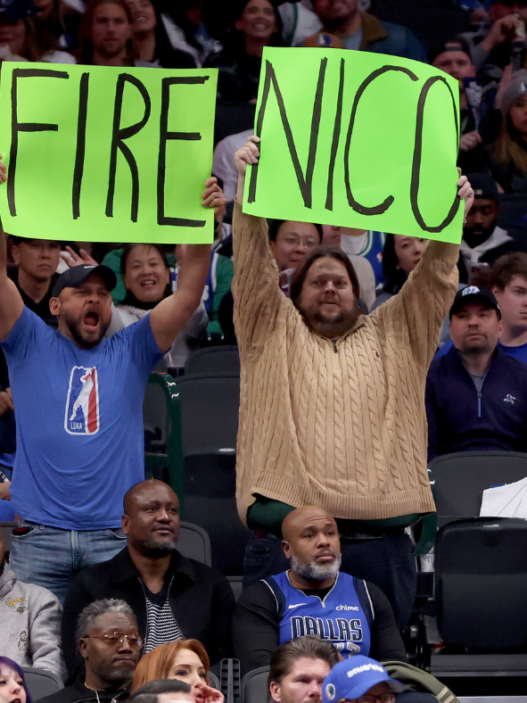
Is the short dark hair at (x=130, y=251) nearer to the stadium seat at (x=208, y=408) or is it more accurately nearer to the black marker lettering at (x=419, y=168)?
the stadium seat at (x=208, y=408)

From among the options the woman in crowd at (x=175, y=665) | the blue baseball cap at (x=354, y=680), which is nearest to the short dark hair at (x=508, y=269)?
the woman in crowd at (x=175, y=665)

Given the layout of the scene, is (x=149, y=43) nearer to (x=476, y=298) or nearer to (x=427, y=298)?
(x=476, y=298)

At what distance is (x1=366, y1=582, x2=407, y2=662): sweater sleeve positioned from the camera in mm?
3691

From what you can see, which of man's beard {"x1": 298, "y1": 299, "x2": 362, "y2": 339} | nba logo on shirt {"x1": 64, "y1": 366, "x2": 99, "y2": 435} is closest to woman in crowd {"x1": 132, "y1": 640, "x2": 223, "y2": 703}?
nba logo on shirt {"x1": 64, "y1": 366, "x2": 99, "y2": 435}

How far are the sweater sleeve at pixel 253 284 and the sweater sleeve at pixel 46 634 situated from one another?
1016 millimetres

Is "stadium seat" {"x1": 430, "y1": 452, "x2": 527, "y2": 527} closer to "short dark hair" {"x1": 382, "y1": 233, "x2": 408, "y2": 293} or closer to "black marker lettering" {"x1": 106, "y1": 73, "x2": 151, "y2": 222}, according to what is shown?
"short dark hair" {"x1": 382, "y1": 233, "x2": 408, "y2": 293}

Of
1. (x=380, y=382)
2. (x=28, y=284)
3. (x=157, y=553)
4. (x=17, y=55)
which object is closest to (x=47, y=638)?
(x=157, y=553)

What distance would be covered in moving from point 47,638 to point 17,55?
388cm

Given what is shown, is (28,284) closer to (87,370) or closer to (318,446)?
Answer: (87,370)

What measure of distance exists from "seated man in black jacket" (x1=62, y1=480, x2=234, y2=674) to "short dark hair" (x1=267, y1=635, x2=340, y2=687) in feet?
2.24

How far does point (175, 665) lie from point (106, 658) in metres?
0.34

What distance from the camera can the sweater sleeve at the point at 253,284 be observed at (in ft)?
12.4

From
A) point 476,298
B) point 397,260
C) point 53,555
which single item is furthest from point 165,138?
point 397,260

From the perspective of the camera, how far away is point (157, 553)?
12.9 feet
